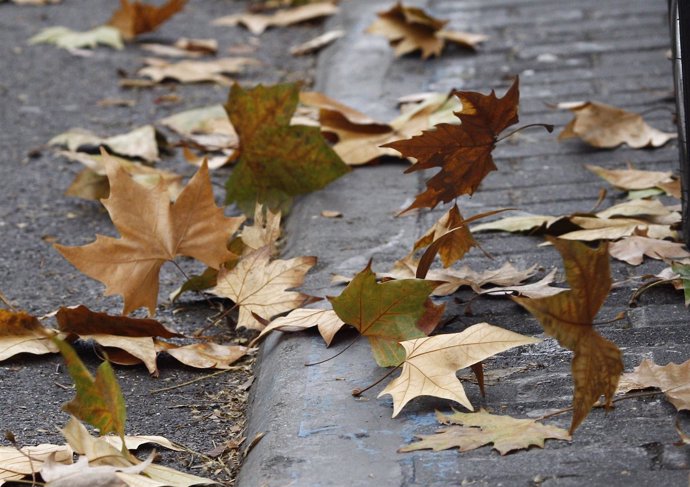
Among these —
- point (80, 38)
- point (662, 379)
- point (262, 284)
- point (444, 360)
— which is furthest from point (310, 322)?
point (80, 38)

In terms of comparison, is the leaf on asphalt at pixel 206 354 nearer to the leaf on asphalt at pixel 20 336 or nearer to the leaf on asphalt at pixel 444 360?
the leaf on asphalt at pixel 20 336

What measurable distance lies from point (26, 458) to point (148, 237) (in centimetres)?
55

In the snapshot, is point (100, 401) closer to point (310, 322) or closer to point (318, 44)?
point (310, 322)

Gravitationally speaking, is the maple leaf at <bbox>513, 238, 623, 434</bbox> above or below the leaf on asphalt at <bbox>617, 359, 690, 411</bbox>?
above

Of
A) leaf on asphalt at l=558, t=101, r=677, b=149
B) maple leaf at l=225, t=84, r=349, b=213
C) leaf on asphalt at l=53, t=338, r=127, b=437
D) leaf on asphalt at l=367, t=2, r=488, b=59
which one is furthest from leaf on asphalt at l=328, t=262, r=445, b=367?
leaf on asphalt at l=367, t=2, r=488, b=59

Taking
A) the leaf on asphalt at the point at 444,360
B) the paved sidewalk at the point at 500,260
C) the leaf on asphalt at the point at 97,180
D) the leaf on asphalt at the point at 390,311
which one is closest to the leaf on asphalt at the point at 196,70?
the paved sidewalk at the point at 500,260

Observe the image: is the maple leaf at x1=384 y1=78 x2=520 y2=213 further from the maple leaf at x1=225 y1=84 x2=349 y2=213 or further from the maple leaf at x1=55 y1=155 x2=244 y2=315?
the maple leaf at x1=225 y1=84 x2=349 y2=213

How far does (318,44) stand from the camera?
3.81 m

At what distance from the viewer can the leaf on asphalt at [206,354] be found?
5.73ft

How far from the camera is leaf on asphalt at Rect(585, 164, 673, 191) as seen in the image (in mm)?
2256

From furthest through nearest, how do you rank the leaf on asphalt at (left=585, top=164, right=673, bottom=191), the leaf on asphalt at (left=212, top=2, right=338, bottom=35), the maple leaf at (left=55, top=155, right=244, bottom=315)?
the leaf on asphalt at (left=212, top=2, right=338, bottom=35)
the leaf on asphalt at (left=585, top=164, right=673, bottom=191)
the maple leaf at (left=55, top=155, right=244, bottom=315)

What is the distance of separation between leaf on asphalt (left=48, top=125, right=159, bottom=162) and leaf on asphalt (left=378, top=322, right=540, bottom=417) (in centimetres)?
144

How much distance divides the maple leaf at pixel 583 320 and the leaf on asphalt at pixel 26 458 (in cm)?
68

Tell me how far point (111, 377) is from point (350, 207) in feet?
3.82
